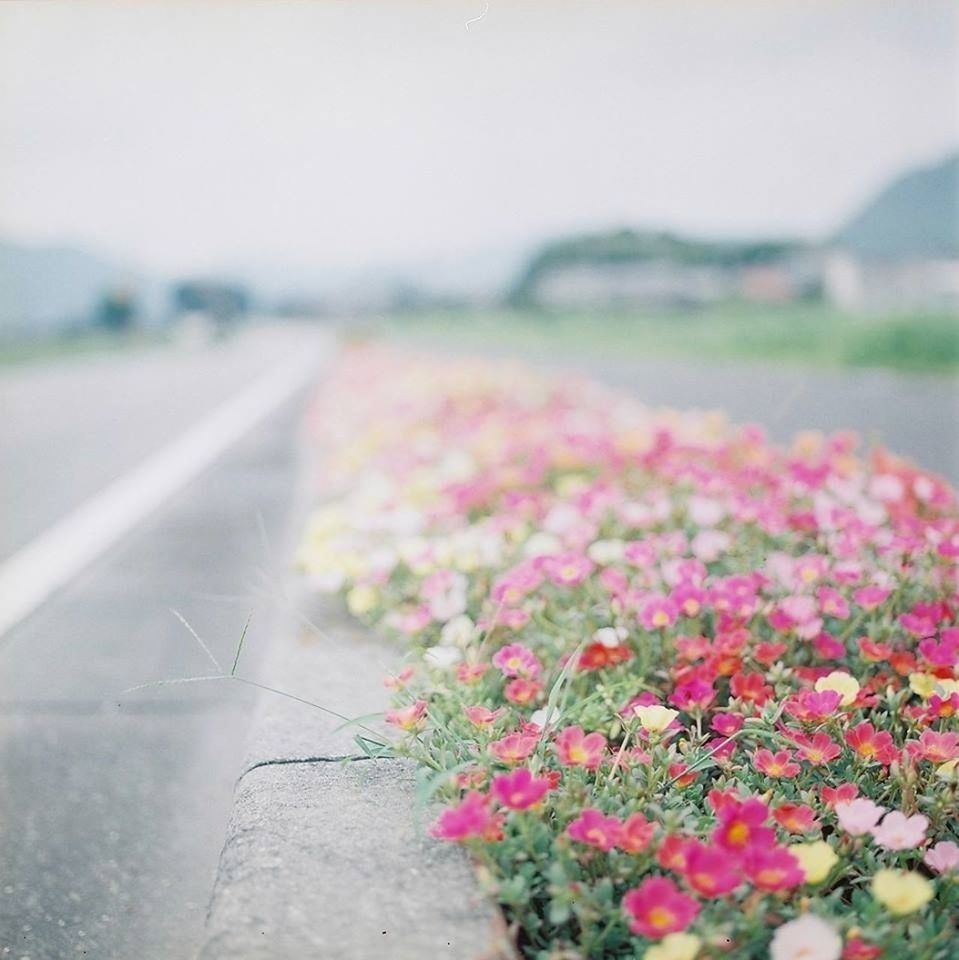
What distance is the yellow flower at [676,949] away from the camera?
114cm

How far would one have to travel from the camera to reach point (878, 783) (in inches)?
64.2

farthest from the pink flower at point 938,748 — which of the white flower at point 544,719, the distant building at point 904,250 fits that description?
the distant building at point 904,250

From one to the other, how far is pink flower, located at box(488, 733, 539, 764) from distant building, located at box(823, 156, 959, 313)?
138 inches

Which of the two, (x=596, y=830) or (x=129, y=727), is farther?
(x=129, y=727)

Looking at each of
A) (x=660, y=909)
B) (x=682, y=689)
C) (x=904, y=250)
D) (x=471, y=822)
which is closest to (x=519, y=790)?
(x=471, y=822)

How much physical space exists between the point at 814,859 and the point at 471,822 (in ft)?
1.43

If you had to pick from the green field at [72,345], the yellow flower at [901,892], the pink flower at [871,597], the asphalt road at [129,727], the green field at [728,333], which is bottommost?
the green field at [72,345]

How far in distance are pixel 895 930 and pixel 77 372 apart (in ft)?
57.6

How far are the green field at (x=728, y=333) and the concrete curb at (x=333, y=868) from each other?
12.7 m

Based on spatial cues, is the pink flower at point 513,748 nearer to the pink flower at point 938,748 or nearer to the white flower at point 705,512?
the pink flower at point 938,748

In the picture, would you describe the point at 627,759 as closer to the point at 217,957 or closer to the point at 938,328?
the point at 217,957

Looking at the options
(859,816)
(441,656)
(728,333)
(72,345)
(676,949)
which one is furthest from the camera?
(72,345)

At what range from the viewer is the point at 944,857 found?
1372 millimetres

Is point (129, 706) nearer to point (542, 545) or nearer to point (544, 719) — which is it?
point (542, 545)
